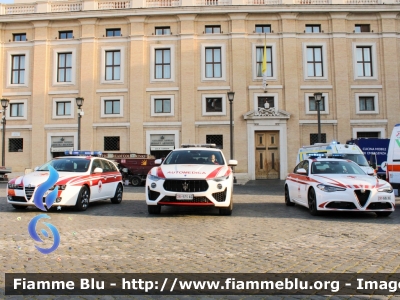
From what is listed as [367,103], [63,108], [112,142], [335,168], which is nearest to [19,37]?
[63,108]

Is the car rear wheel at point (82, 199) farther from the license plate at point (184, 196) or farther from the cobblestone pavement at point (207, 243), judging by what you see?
the license plate at point (184, 196)

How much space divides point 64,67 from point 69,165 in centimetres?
2214

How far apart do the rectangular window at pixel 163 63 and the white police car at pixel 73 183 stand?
722 inches

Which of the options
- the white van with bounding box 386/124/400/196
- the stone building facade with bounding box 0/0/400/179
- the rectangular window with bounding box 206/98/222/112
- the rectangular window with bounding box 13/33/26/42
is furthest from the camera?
the rectangular window with bounding box 13/33/26/42

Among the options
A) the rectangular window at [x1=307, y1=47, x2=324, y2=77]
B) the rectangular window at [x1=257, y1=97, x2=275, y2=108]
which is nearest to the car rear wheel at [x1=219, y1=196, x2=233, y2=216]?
the rectangular window at [x1=257, y1=97, x2=275, y2=108]

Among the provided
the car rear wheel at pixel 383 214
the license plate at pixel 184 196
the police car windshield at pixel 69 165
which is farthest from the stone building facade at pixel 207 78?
the license plate at pixel 184 196

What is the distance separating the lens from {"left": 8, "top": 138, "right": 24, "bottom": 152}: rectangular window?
98.0 feet

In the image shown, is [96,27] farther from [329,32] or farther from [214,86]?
[329,32]

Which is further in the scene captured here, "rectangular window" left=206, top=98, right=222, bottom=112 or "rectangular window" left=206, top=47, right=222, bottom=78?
"rectangular window" left=206, top=47, right=222, bottom=78

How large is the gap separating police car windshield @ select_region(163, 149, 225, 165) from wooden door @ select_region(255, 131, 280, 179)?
18398 mm

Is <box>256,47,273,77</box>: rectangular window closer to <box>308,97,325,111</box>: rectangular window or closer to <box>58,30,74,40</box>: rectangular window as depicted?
<box>308,97,325,111</box>: rectangular window

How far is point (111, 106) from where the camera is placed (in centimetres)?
2955

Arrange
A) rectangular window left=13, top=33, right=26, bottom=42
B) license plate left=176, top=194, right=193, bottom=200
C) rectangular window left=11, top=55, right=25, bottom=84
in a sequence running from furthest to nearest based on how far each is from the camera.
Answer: rectangular window left=13, top=33, right=26, bottom=42 < rectangular window left=11, top=55, right=25, bottom=84 < license plate left=176, top=194, right=193, bottom=200

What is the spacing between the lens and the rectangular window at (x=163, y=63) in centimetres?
2948
